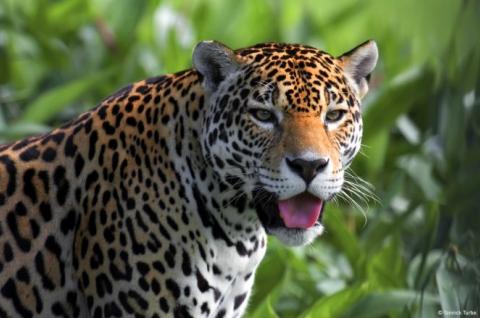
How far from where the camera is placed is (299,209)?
17.3 ft

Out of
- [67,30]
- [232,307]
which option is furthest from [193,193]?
[67,30]

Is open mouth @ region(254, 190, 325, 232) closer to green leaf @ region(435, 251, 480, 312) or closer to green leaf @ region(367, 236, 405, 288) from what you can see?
green leaf @ region(435, 251, 480, 312)

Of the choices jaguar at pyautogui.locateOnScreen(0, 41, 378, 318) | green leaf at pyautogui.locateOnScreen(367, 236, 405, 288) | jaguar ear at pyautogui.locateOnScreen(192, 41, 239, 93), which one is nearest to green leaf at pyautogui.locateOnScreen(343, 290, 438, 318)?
green leaf at pyautogui.locateOnScreen(367, 236, 405, 288)

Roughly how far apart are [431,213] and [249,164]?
2.96 m

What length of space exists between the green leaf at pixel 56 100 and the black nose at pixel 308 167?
4.39 meters

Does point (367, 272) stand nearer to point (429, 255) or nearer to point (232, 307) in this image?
point (429, 255)

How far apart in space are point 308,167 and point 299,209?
8.8 inches

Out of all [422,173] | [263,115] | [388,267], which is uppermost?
[263,115]

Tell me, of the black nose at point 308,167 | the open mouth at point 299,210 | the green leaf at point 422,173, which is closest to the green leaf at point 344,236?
the green leaf at point 422,173

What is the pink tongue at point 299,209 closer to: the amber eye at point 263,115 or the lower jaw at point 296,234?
the lower jaw at point 296,234

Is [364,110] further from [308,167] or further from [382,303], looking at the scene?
[308,167]

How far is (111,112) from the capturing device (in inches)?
229

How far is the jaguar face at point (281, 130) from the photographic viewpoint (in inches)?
204

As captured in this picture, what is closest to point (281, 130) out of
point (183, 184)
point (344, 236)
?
point (183, 184)
